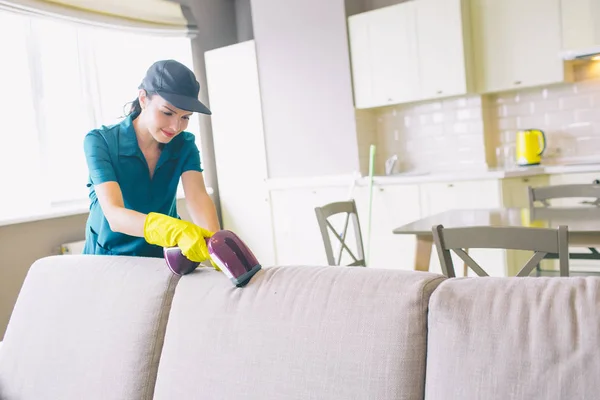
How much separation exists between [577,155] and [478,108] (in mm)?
746

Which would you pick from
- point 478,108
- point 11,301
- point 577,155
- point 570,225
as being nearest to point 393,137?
point 478,108

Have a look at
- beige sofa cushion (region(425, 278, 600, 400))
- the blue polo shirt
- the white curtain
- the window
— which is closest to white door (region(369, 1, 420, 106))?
the white curtain

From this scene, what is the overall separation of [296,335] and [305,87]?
140 inches

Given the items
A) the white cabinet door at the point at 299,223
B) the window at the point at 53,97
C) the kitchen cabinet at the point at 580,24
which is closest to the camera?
the kitchen cabinet at the point at 580,24

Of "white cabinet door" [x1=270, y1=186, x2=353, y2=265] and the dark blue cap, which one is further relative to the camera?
"white cabinet door" [x1=270, y1=186, x2=353, y2=265]

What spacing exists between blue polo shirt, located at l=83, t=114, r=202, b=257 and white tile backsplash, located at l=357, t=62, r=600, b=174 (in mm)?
2584

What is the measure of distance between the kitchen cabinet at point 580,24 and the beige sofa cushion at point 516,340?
126 inches

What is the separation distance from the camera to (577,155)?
4.07 metres

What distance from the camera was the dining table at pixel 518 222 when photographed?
2135mm

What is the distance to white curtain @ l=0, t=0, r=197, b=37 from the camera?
3783 mm

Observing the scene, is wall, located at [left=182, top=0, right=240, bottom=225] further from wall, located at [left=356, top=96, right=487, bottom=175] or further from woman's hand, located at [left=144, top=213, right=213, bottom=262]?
woman's hand, located at [left=144, top=213, right=213, bottom=262]

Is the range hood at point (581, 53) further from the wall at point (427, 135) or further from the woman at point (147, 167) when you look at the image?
the woman at point (147, 167)

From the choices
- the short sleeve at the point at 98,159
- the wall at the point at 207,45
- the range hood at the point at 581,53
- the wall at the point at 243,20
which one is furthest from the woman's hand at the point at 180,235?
the wall at the point at 243,20

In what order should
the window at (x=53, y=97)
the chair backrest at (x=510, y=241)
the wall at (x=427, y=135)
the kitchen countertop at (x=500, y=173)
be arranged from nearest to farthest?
the chair backrest at (x=510, y=241)
the kitchen countertop at (x=500, y=173)
the window at (x=53, y=97)
the wall at (x=427, y=135)
